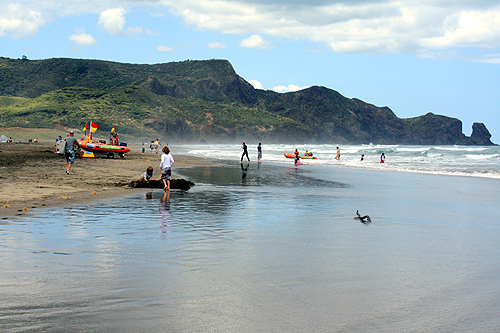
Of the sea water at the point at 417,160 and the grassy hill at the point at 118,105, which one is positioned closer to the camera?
the sea water at the point at 417,160

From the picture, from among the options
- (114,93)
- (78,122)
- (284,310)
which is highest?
(114,93)

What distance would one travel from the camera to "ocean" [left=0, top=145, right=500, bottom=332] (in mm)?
4387

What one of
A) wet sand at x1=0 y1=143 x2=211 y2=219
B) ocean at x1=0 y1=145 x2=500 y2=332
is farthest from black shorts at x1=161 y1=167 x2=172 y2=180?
ocean at x1=0 y1=145 x2=500 y2=332

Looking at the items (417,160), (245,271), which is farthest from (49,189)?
(417,160)

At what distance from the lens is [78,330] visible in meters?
3.99

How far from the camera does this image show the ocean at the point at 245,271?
4387 mm

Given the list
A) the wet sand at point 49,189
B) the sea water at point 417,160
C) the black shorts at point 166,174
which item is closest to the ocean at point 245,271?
the wet sand at point 49,189

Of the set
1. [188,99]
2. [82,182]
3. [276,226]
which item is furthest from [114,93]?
[276,226]

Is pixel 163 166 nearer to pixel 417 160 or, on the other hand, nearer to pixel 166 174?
pixel 166 174

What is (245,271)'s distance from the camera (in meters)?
6.05

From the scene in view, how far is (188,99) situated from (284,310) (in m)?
176

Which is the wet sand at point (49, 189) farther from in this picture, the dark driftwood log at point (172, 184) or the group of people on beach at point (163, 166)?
the group of people on beach at point (163, 166)

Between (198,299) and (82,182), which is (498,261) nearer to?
(198,299)

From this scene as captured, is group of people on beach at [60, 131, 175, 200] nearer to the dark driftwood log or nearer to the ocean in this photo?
the dark driftwood log
